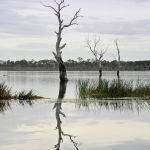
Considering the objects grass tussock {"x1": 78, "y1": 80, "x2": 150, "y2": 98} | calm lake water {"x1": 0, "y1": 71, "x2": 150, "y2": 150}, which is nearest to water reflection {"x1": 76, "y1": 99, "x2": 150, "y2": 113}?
calm lake water {"x1": 0, "y1": 71, "x2": 150, "y2": 150}

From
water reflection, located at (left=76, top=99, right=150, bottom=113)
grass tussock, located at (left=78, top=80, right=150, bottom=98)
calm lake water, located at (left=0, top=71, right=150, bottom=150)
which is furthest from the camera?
grass tussock, located at (left=78, top=80, right=150, bottom=98)

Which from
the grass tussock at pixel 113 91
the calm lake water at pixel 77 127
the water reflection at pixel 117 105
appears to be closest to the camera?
the calm lake water at pixel 77 127

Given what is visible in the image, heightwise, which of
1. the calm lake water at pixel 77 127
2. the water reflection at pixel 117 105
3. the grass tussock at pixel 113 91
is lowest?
the calm lake water at pixel 77 127

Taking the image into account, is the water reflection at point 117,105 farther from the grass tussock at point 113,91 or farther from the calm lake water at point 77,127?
the grass tussock at point 113,91

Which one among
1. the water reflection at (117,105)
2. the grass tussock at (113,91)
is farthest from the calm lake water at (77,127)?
the grass tussock at (113,91)

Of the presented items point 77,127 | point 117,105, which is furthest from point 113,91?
point 77,127

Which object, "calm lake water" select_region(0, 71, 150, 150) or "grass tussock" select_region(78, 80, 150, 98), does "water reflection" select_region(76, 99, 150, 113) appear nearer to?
"calm lake water" select_region(0, 71, 150, 150)

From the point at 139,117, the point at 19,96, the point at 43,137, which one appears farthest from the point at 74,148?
the point at 19,96

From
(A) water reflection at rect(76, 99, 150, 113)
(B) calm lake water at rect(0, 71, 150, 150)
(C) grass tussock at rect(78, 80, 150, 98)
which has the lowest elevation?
(B) calm lake water at rect(0, 71, 150, 150)

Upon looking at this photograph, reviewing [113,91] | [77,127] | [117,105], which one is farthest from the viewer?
[113,91]

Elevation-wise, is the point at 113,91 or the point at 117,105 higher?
the point at 113,91

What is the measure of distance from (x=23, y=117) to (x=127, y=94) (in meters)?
8.93

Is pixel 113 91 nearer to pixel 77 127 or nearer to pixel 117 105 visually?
pixel 117 105

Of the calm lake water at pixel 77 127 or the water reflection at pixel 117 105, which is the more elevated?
the water reflection at pixel 117 105
